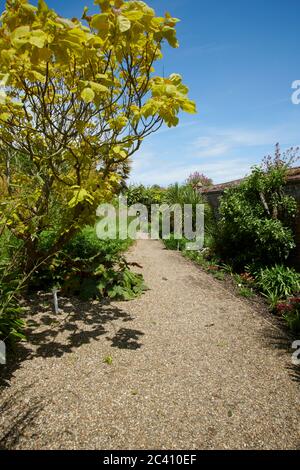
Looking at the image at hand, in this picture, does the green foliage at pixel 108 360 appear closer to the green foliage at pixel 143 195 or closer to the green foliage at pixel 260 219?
the green foliage at pixel 260 219

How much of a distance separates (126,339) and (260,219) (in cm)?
455

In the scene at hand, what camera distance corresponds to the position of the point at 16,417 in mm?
2461

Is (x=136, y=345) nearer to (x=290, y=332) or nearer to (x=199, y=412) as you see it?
(x=199, y=412)

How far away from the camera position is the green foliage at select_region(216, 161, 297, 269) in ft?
21.2

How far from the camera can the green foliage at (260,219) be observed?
21.2 ft

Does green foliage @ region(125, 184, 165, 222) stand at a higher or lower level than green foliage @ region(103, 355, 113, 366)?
higher

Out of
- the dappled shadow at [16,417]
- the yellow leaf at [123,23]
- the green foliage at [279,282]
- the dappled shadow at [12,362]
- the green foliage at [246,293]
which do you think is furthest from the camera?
the green foliage at [246,293]

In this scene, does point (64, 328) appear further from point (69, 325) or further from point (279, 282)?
point (279, 282)

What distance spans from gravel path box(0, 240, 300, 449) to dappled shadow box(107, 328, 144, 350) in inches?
0.6

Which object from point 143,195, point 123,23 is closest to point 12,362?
point 123,23

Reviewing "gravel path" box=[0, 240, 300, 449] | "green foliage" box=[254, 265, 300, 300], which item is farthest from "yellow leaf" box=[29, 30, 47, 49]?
"green foliage" box=[254, 265, 300, 300]

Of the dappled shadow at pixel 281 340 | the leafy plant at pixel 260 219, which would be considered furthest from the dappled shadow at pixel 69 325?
the leafy plant at pixel 260 219

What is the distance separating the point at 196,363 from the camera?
3412 millimetres

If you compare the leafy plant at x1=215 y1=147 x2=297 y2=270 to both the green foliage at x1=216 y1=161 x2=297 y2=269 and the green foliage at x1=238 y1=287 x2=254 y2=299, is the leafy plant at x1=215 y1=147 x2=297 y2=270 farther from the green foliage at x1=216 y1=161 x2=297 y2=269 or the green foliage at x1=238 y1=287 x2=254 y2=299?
the green foliage at x1=238 y1=287 x2=254 y2=299
